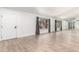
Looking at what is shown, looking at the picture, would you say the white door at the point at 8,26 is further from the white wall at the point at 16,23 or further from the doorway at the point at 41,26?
the doorway at the point at 41,26

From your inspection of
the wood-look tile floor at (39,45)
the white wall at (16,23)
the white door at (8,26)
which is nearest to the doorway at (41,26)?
the white wall at (16,23)

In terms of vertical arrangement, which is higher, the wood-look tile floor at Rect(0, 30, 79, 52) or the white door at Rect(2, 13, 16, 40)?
the white door at Rect(2, 13, 16, 40)

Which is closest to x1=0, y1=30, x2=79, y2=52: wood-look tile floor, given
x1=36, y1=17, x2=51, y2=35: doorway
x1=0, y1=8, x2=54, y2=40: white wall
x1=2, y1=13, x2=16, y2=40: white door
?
x1=2, y1=13, x2=16, y2=40: white door

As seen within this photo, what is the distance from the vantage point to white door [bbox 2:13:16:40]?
7.63m

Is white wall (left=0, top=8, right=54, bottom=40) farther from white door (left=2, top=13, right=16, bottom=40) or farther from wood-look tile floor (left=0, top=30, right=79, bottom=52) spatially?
wood-look tile floor (left=0, top=30, right=79, bottom=52)

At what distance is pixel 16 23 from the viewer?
929cm

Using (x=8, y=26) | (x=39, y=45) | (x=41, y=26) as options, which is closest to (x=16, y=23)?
(x=8, y=26)

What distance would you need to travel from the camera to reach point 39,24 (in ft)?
41.5

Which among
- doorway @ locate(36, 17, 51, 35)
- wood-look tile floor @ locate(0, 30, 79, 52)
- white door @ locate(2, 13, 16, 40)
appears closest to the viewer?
wood-look tile floor @ locate(0, 30, 79, 52)

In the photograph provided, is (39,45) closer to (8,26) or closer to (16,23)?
(8,26)

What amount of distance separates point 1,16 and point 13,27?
128cm

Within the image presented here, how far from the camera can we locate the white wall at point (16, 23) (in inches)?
304

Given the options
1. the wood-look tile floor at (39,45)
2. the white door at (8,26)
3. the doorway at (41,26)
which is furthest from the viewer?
the doorway at (41,26)

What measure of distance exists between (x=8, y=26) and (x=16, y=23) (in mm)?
1167
